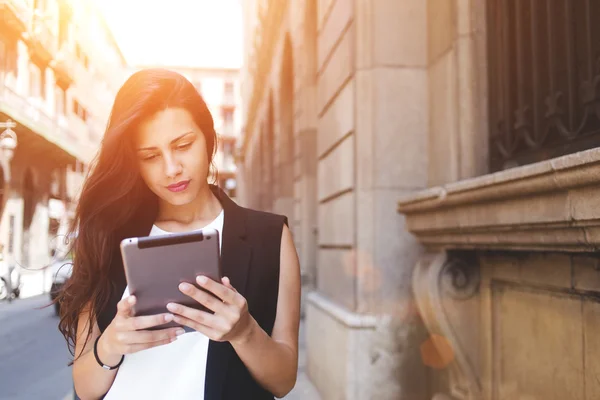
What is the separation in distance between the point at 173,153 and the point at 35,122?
2412 cm

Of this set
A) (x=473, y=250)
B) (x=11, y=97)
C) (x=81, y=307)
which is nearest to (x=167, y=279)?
(x=81, y=307)

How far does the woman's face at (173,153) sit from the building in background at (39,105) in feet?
46.7

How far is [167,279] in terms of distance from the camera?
5.14 feet

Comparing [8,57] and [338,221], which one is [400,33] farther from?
[8,57]

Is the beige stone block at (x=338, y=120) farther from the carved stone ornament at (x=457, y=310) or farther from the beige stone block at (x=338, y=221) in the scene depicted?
the carved stone ornament at (x=457, y=310)

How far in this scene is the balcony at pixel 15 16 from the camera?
1842 centimetres

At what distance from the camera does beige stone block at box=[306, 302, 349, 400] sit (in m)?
4.47

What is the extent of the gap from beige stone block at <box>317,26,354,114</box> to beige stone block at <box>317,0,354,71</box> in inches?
3.8

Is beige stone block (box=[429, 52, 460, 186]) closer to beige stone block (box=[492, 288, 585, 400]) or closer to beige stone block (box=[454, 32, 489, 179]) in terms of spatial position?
beige stone block (box=[454, 32, 489, 179])

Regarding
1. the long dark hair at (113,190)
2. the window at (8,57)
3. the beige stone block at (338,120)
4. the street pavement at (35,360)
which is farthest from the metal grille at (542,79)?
the window at (8,57)

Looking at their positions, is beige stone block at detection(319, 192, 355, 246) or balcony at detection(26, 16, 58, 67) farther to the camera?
balcony at detection(26, 16, 58, 67)

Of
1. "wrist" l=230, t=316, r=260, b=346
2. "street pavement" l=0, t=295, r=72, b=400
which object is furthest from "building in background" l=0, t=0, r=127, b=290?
"wrist" l=230, t=316, r=260, b=346

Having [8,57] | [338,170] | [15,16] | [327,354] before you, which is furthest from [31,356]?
[8,57]

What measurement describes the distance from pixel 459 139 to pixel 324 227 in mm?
A: 2369
